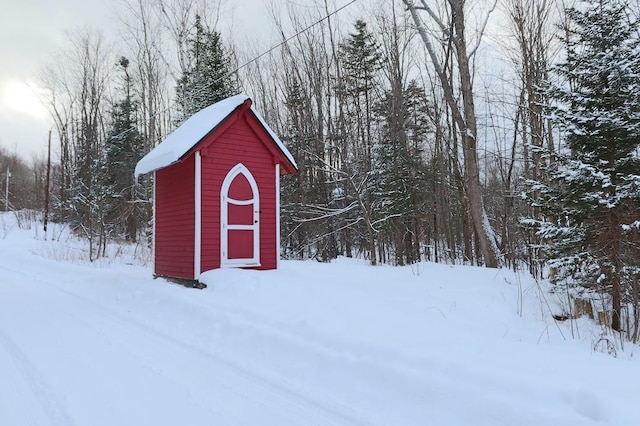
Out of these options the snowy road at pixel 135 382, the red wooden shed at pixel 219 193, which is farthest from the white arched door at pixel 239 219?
the snowy road at pixel 135 382

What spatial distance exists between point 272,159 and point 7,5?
9516 mm

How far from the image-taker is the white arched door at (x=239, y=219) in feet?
26.6

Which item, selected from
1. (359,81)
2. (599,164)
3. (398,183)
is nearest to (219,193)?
(599,164)

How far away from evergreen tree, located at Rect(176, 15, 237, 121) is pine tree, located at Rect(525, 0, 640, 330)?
47.0 ft

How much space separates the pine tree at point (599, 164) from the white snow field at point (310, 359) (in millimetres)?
827

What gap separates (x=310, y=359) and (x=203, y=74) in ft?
57.2

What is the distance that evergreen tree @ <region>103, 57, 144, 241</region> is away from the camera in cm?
2391

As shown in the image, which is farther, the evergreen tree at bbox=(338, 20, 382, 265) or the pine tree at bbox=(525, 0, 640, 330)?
the evergreen tree at bbox=(338, 20, 382, 265)

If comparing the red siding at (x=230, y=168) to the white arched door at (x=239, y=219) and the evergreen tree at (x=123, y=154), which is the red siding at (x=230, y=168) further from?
the evergreen tree at (x=123, y=154)

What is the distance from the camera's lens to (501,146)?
22.0 metres

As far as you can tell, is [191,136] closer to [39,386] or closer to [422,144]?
[39,386]

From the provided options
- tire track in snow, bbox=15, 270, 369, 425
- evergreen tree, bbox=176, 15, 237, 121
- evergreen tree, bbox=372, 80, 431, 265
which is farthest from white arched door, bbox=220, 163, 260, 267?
evergreen tree, bbox=176, 15, 237, 121

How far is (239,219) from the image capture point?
8.38 meters

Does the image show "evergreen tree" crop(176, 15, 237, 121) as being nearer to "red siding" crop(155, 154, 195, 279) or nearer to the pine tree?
"red siding" crop(155, 154, 195, 279)
